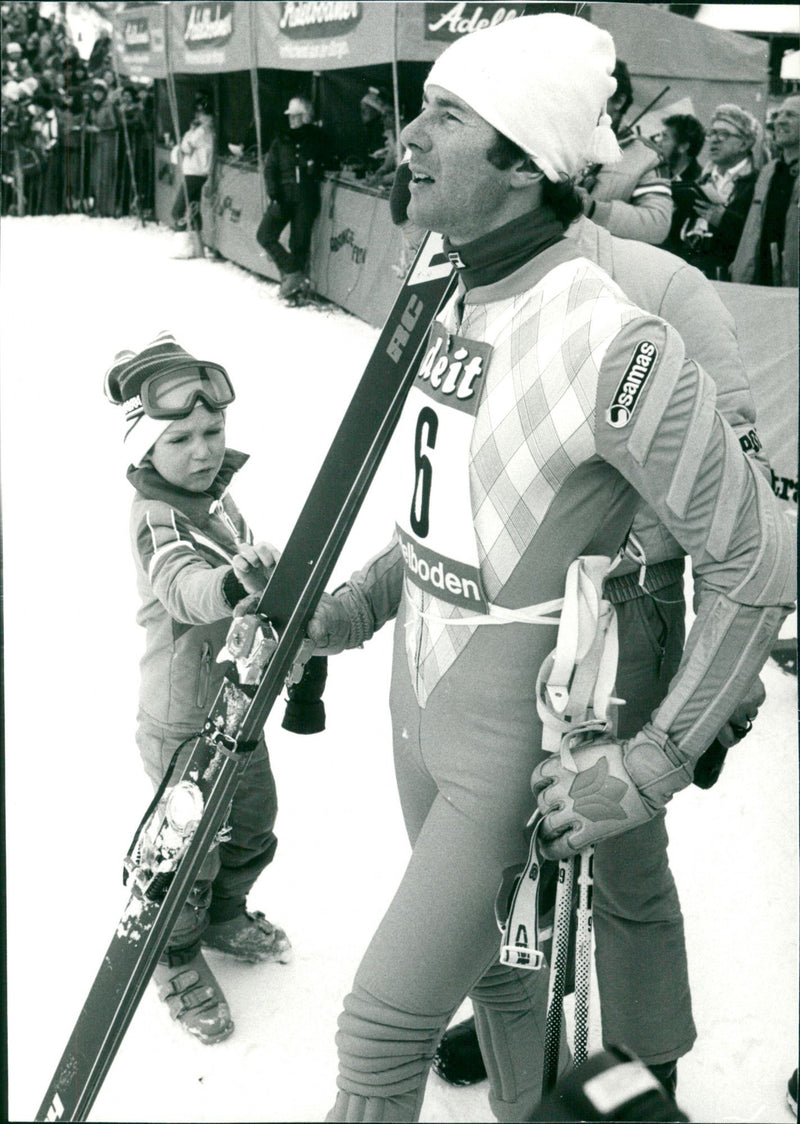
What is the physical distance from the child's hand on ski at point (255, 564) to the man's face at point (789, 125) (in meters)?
2.09

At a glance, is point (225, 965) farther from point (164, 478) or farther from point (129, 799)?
point (164, 478)

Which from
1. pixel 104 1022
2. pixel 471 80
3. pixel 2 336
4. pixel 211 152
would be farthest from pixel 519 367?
pixel 104 1022

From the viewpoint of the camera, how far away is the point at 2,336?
5.28 feet

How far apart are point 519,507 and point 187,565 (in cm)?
51

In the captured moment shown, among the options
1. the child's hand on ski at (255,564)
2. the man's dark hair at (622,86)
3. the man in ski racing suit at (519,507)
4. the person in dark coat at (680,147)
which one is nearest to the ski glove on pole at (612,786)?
the man in ski racing suit at (519,507)

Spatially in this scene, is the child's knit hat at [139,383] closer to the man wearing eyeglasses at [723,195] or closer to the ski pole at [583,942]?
the ski pole at [583,942]

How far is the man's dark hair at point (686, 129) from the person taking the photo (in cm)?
413

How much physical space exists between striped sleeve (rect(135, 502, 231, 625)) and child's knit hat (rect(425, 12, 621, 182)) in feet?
2.17

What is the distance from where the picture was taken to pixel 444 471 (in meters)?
1.47

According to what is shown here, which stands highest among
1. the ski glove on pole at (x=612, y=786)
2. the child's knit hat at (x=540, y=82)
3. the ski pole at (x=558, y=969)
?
the child's knit hat at (x=540, y=82)

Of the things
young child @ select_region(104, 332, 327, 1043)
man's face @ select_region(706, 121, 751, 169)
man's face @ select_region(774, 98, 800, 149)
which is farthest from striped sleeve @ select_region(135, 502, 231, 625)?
man's face @ select_region(706, 121, 751, 169)

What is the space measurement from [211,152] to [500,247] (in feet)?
2.58

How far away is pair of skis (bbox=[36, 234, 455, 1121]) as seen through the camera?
1.60m

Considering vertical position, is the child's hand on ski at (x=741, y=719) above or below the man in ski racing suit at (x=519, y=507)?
below
